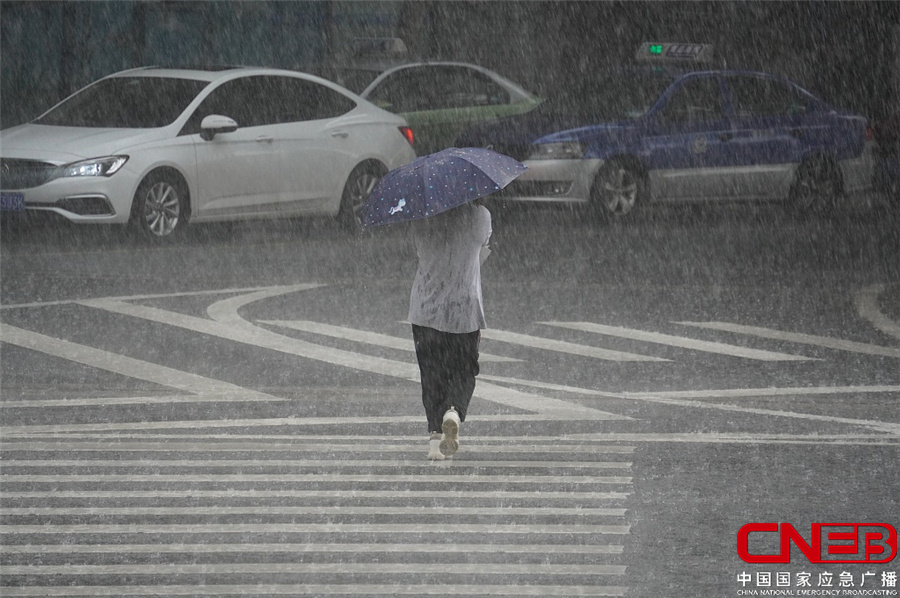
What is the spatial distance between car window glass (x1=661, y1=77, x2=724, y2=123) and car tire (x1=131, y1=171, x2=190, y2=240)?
211 inches

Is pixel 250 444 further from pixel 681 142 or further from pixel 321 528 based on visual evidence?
pixel 681 142

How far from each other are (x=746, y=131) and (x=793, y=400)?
387 inches

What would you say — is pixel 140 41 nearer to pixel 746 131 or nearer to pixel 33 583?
pixel 746 131

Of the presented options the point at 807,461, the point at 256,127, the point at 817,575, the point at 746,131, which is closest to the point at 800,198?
the point at 746,131

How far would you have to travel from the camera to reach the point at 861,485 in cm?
620

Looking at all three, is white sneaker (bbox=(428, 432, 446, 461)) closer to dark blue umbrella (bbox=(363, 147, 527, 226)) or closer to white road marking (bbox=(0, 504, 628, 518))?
white road marking (bbox=(0, 504, 628, 518))

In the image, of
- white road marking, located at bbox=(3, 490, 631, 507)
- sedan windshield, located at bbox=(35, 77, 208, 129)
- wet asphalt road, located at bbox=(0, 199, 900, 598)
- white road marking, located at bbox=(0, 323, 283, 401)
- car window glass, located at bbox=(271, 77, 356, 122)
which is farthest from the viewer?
car window glass, located at bbox=(271, 77, 356, 122)

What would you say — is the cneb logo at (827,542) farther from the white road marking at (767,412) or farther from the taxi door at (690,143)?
the taxi door at (690,143)

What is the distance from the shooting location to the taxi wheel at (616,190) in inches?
652

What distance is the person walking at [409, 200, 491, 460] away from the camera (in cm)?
668

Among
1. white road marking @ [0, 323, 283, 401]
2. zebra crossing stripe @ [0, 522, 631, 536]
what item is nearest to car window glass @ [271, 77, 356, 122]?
white road marking @ [0, 323, 283, 401]

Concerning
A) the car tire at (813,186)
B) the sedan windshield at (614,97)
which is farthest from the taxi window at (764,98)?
the sedan windshield at (614,97)

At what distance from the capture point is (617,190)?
16703 millimetres

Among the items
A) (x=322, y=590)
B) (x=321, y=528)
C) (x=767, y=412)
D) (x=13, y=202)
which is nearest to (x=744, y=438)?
(x=767, y=412)
